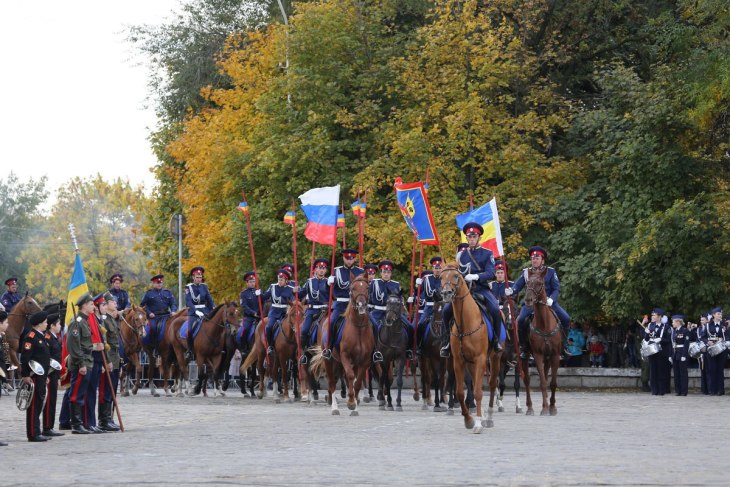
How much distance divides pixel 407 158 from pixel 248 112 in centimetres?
972

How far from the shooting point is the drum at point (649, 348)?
34688mm

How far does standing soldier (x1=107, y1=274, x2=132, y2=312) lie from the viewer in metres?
31.5

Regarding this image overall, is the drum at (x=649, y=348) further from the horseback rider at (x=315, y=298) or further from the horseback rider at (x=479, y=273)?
the horseback rider at (x=479, y=273)

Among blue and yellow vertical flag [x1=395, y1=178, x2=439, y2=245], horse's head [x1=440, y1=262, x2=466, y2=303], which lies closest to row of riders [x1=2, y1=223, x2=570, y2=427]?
horse's head [x1=440, y1=262, x2=466, y2=303]

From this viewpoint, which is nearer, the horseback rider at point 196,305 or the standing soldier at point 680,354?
the horseback rider at point 196,305

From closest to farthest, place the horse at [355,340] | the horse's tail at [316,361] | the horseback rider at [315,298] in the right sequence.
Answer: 1. the horse at [355,340]
2. the horse's tail at [316,361]
3. the horseback rider at [315,298]

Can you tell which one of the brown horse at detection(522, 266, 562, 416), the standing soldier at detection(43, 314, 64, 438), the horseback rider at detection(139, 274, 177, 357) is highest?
the horseback rider at detection(139, 274, 177, 357)

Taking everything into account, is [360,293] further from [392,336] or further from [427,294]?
[427,294]

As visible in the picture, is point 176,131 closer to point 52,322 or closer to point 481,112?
point 481,112

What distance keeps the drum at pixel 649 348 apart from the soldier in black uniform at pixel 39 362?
19.7 m

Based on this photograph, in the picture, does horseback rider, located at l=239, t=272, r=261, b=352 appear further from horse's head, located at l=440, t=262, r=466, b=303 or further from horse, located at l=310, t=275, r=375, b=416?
horse's head, located at l=440, t=262, r=466, b=303

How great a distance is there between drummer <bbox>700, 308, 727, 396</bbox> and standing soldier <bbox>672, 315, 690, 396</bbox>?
0.51m

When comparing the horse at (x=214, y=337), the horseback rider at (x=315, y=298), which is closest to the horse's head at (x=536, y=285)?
the horseback rider at (x=315, y=298)

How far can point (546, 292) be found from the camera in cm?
2344
